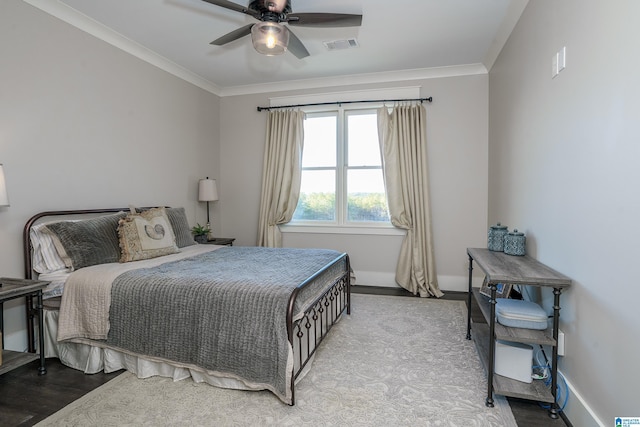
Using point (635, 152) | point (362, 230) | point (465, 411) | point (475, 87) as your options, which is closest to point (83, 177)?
point (362, 230)

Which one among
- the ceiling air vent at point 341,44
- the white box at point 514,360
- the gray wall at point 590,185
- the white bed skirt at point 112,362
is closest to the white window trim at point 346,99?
the ceiling air vent at point 341,44

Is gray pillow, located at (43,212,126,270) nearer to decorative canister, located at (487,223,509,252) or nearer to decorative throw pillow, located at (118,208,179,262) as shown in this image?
decorative throw pillow, located at (118,208,179,262)

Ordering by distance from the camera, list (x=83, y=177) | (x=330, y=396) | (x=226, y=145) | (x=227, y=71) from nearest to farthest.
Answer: (x=330, y=396)
(x=83, y=177)
(x=227, y=71)
(x=226, y=145)

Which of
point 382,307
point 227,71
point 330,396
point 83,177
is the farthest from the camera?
point 227,71

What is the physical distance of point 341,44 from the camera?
134 inches

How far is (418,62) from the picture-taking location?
391 cm

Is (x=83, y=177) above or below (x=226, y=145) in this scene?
below

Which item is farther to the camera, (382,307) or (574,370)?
(382,307)

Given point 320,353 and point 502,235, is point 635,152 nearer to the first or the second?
point 502,235

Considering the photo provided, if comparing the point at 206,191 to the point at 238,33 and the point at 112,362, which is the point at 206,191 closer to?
the point at 238,33

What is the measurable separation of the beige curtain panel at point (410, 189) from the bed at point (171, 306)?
1.62m

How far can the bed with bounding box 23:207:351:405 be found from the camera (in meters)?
1.91

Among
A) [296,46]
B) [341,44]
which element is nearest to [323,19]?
[296,46]

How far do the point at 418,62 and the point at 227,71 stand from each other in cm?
238
